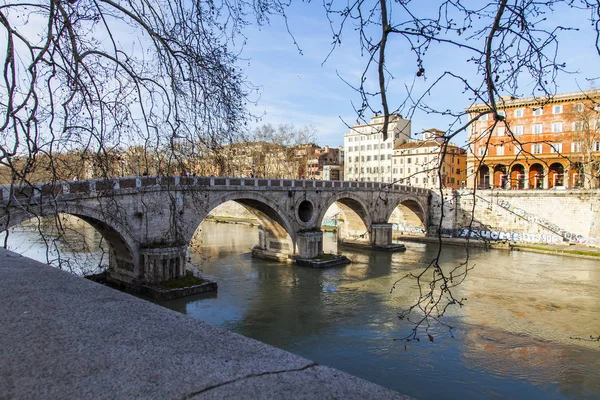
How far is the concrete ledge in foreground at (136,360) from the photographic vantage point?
5.36 ft

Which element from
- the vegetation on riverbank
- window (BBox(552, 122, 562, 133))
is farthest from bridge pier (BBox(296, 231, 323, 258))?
window (BBox(552, 122, 562, 133))

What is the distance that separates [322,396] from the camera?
1.61m

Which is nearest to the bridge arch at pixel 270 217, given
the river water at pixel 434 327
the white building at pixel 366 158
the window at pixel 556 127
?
the river water at pixel 434 327

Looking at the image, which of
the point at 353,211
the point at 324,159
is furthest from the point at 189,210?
the point at 324,159

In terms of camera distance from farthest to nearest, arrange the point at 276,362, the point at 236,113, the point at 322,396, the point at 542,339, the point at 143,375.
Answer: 1. the point at 542,339
2. the point at 236,113
3. the point at 276,362
4. the point at 143,375
5. the point at 322,396

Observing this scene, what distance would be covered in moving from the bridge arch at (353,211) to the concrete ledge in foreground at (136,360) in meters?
23.4

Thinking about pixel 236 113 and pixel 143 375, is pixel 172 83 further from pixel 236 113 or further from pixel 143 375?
pixel 143 375

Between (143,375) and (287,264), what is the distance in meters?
21.1

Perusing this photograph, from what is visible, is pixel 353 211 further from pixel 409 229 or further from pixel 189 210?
pixel 189 210

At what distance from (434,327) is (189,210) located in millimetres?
10499

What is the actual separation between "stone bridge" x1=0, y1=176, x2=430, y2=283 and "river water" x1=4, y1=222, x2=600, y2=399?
163 cm

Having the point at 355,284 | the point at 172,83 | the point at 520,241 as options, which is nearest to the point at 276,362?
the point at 172,83

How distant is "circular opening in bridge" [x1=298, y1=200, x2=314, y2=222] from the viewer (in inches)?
967

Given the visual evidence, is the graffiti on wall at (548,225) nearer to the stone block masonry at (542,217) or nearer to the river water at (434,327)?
the stone block masonry at (542,217)
